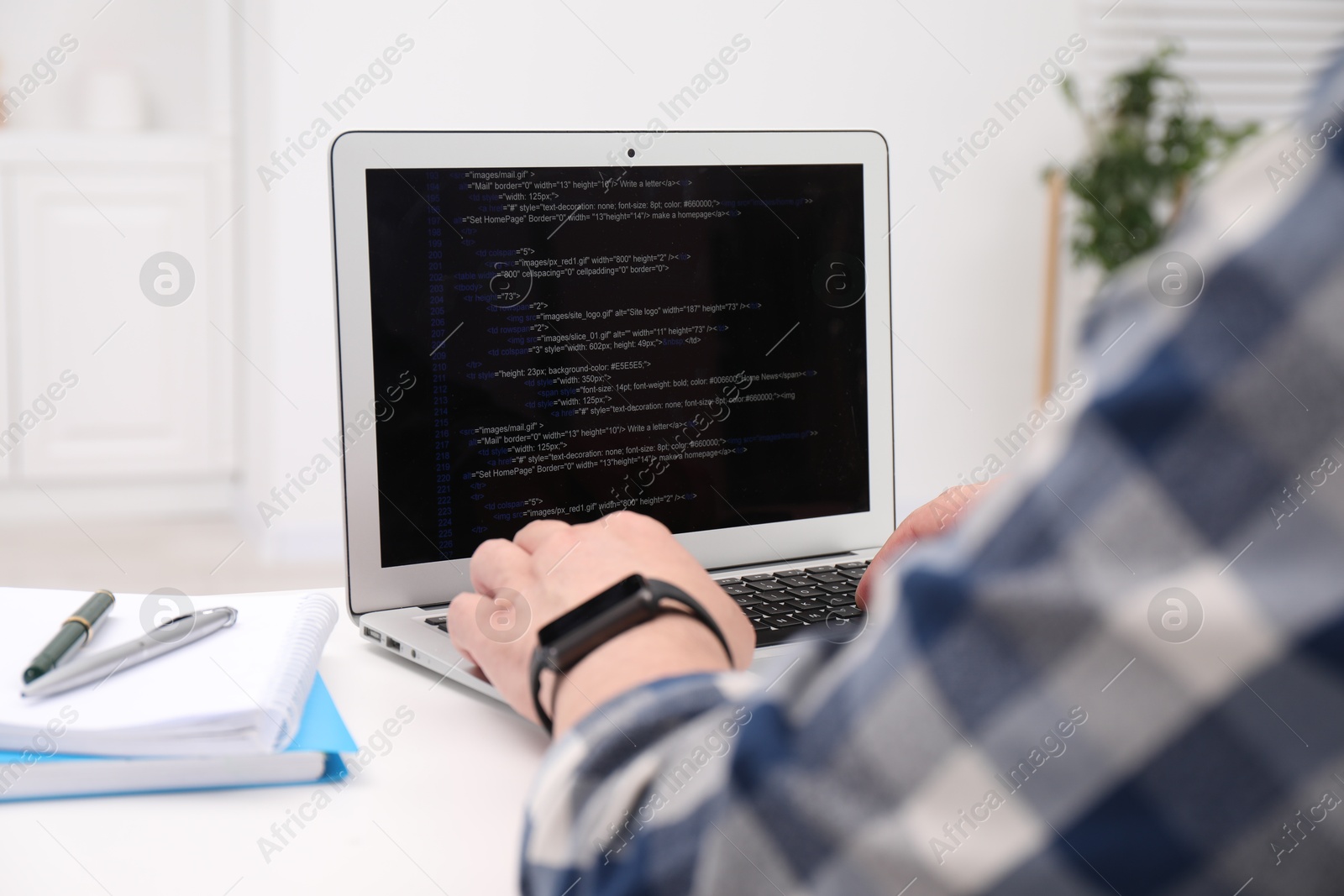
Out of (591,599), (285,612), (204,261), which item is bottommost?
(204,261)

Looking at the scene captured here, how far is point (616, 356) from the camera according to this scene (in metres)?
0.78

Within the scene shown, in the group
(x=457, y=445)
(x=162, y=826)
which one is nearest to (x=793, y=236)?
(x=457, y=445)

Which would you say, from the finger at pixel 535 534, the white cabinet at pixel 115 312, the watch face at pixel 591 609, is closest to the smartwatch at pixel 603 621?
the watch face at pixel 591 609

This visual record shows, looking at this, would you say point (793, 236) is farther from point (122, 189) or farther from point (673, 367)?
point (122, 189)

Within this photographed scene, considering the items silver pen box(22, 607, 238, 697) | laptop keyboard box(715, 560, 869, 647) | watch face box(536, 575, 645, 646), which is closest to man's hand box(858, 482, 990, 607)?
laptop keyboard box(715, 560, 869, 647)

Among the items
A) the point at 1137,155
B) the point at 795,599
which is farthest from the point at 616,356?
the point at 1137,155

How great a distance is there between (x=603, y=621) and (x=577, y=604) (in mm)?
40

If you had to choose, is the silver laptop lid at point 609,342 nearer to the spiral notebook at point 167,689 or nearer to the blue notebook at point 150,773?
the spiral notebook at point 167,689

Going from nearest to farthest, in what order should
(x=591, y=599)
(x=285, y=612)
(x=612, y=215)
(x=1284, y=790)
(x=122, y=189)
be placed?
(x=1284, y=790) < (x=591, y=599) < (x=285, y=612) < (x=612, y=215) < (x=122, y=189)

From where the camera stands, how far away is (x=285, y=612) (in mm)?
641

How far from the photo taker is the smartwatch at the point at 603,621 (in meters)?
0.42

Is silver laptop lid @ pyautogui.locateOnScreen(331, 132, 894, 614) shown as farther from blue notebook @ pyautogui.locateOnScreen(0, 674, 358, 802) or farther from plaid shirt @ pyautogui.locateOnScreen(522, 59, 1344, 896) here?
plaid shirt @ pyautogui.locateOnScreen(522, 59, 1344, 896)

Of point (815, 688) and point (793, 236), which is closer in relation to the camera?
point (815, 688)

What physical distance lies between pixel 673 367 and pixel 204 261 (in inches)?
97.9
